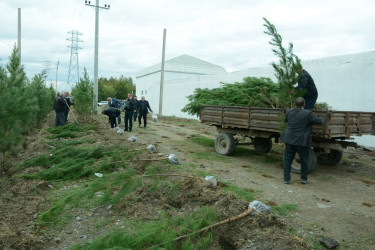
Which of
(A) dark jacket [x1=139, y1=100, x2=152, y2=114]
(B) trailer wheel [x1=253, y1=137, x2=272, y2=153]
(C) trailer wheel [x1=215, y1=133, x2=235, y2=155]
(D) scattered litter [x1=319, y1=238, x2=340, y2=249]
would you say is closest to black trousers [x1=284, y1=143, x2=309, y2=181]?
(D) scattered litter [x1=319, y1=238, x2=340, y2=249]

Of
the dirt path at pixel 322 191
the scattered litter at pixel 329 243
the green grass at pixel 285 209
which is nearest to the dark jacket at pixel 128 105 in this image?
the dirt path at pixel 322 191

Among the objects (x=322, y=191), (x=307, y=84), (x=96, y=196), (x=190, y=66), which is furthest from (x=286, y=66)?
(x=190, y=66)

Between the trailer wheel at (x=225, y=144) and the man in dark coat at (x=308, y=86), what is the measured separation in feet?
8.76

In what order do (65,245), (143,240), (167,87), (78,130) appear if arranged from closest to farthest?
1. (143,240)
2. (65,245)
3. (78,130)
4. (167,87)

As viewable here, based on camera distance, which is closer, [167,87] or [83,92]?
[83,92]

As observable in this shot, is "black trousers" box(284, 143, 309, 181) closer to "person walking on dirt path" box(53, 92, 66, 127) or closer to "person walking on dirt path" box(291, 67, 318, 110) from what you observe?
"person walking on dirt path" box(291, 67, 318, 110)

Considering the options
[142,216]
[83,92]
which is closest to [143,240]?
[142,216]

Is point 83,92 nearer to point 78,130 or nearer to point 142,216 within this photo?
point 78,130

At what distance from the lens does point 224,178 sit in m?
6.59

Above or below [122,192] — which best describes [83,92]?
above

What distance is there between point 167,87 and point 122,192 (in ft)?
85.5

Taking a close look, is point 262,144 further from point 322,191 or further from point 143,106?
point 143,106

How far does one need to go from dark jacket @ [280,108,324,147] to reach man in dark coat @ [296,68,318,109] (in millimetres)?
1018

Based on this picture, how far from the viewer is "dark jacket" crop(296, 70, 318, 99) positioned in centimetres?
697
